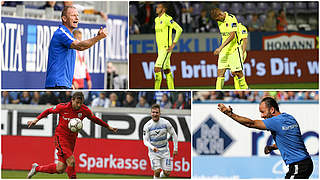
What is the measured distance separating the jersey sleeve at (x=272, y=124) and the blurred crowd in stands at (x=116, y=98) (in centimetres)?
421

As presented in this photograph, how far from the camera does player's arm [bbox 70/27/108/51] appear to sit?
8.45 meters

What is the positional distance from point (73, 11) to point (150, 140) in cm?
343

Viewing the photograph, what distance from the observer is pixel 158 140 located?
11422mm

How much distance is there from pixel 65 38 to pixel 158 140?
3.40 meters

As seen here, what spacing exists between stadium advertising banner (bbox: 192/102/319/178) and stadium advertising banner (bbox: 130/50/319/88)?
22.5ft

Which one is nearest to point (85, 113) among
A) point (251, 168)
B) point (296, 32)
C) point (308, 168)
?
point (308, 168)

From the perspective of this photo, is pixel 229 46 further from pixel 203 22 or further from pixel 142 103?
pixel 203 22

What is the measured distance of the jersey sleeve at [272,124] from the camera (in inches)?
332

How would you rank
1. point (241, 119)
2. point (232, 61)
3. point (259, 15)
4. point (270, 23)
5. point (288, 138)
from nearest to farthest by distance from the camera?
point (241, 119), point (288, 138), point (232, 61), point (270, 23), point (259, 15)

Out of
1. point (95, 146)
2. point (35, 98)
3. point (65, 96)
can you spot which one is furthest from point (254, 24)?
point (65, 96)

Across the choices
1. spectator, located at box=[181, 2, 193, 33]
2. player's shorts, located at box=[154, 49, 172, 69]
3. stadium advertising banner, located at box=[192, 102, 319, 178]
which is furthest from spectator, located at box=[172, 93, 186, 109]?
spectator, located at box=[181, 2, 193, 33]

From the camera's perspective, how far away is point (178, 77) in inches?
789

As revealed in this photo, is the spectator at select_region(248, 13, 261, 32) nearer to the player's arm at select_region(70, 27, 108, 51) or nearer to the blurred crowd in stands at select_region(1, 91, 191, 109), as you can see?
the blurred crowd in stands at select_region(1, 91, 191, 109)

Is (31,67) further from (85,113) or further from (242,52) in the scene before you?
(242,52)
